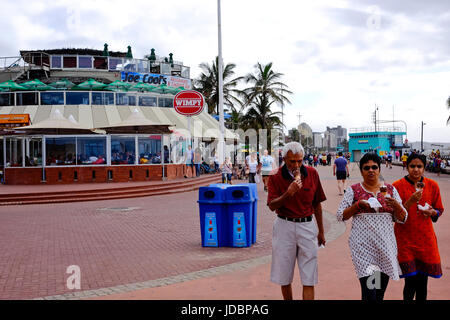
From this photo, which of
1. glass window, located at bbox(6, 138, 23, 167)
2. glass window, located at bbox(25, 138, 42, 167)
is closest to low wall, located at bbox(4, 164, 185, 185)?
glass window, located at bbox(25, 138, 42, 167)

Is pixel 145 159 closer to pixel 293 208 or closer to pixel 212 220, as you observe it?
pixel 212 220

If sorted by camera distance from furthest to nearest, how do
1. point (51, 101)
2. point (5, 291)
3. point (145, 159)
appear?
1. point (51, 101)
2. point (145, 159)
3. point (5, 291)

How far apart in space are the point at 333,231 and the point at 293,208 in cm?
558

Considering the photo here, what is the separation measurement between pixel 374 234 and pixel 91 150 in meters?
19.9

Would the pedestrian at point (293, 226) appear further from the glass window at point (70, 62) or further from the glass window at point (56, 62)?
the glass window at point (56, 62)

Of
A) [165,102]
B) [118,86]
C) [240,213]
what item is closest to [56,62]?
[118,86]

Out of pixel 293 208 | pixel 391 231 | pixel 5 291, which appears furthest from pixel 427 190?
pixel 5 291

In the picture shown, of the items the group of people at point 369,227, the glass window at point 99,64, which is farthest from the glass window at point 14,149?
the group of people at point 369,227

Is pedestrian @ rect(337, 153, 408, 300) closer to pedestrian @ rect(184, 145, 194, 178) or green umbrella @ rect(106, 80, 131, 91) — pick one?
pedestrian @ rect(184, 145, 194, 178)

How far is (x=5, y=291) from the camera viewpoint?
17.4ft

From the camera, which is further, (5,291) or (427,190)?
(5,291)

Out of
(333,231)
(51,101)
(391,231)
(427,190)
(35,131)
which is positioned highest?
(51,101)

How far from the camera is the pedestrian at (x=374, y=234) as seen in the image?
3658 mm

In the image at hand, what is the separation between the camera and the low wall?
20469 mm
